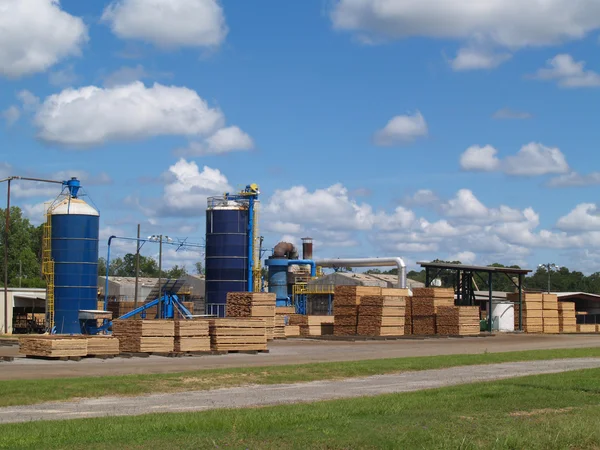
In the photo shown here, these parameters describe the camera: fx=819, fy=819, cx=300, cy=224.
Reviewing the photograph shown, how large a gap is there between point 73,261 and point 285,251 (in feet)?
97.0

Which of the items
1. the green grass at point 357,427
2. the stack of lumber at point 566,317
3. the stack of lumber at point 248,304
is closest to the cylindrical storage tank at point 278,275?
the stack of lumber at point 566,317

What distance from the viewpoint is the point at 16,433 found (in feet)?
41.0

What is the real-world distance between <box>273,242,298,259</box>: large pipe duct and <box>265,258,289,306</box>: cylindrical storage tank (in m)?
1.49

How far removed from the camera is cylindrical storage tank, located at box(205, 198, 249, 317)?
6012 cm

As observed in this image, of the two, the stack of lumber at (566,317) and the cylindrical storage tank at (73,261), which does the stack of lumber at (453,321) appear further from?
the cylindrical storage tank at (73,261)

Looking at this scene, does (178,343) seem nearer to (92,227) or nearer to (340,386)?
(340,386)

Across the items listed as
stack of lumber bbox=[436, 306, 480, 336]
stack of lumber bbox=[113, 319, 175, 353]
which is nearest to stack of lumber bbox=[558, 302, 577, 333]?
stack of lumber bbox=[436, 306, 480, 336]

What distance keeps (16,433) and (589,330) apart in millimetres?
68930

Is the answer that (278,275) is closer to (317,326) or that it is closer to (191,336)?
(317,326)

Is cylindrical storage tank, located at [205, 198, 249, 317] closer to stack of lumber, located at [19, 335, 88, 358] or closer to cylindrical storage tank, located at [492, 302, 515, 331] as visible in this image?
cylindrical storage tank, located at [492, 302, 515, 331]

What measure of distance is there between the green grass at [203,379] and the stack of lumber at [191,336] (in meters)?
3.20

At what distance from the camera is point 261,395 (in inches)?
820

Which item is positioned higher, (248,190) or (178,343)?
(248,190)

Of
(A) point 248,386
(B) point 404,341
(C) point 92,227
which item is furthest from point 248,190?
(A) point 248,386
